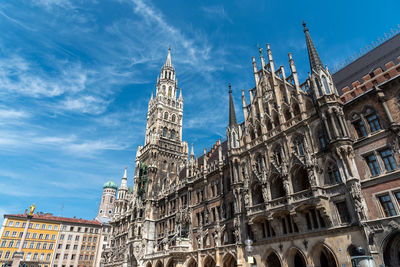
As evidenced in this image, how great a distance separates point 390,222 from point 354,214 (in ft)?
7.62

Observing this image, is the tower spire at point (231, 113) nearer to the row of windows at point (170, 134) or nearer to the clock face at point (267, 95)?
the clock face at point (267, 95)

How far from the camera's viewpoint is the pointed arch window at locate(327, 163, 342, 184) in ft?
69.9

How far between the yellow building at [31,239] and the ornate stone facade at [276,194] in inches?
1547

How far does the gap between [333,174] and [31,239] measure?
76283 mm

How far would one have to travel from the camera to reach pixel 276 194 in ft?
85.3

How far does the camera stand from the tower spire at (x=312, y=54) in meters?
25.8

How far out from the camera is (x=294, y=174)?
2459 centimetres

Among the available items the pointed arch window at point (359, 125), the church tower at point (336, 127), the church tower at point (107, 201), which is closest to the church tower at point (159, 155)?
the church tower at point (336, 127)

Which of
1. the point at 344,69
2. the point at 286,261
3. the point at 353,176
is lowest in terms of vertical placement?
the point at 286,261

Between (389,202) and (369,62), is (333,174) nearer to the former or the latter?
(389,202)

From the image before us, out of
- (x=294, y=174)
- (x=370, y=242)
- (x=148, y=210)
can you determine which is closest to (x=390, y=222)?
(x=370, y=242)

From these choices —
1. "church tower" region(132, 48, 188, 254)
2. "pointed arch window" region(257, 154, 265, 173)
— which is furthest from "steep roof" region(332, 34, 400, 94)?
"church tower" region(132, 48, 188, 254)

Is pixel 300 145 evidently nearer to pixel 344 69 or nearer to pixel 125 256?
pixel 344 69

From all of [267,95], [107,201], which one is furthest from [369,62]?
[107,201]
